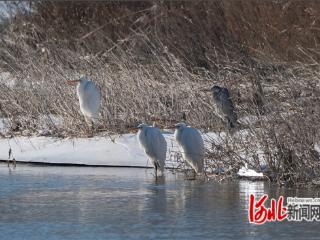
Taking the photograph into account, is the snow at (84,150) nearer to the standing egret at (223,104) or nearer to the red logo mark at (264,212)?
the standing egret at (223,104)

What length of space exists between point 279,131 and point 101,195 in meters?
1.86

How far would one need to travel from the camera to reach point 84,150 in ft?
38.4

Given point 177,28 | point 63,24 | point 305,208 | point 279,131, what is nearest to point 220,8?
point 177,28

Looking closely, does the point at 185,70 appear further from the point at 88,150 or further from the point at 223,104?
the point at 88,150

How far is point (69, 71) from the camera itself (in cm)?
1500

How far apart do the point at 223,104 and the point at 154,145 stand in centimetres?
233

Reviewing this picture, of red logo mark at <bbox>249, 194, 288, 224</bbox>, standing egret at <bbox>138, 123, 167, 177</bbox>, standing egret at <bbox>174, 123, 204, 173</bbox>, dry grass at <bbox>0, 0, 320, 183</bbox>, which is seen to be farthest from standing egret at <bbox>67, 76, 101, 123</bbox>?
red logo mark at <bbox>249, 194, 288, 224</bbox>

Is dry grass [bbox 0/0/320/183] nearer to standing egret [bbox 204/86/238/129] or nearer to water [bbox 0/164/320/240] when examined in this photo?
standing egret [bbox 204/86/238/129]

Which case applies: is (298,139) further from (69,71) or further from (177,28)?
(177,28)

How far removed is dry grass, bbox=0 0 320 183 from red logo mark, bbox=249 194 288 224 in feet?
3.32

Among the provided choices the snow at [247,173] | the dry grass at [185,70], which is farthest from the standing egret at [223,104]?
the snow at [247,173]

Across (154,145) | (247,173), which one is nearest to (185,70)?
(154,145)

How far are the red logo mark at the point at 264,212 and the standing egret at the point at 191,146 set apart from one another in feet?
5.83

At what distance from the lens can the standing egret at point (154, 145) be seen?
10.3 metres
